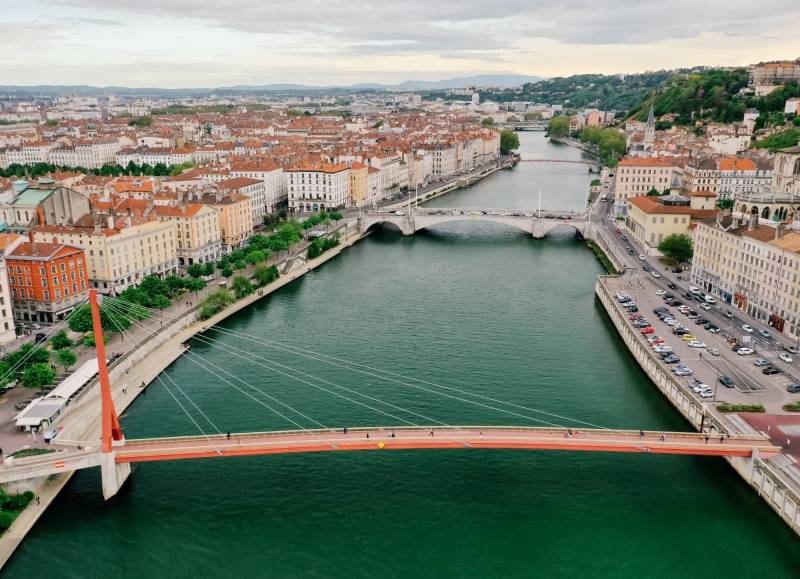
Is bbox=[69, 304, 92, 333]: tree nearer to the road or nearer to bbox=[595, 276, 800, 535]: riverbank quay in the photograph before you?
bbox=[595, 276, 800, 535]: riverbank quay

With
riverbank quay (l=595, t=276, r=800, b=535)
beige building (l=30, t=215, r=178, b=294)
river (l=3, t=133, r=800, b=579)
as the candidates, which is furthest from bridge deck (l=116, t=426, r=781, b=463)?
beige building (l=30, t=215, r=178, b=294)

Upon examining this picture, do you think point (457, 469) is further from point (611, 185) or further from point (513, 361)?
point (611, 185)

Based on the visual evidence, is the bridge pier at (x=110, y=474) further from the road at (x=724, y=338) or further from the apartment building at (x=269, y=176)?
the apartment building at (x=269, y=176)

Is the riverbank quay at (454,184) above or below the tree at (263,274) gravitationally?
above

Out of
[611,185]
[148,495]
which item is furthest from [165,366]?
[611,185]

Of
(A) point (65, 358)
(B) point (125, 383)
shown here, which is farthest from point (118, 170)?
(B) point (125, 383)

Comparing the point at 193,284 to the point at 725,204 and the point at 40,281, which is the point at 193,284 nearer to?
the point at 40,281

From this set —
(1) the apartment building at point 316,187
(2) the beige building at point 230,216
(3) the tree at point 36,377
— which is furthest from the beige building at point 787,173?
(3) the tree at point 36,377
